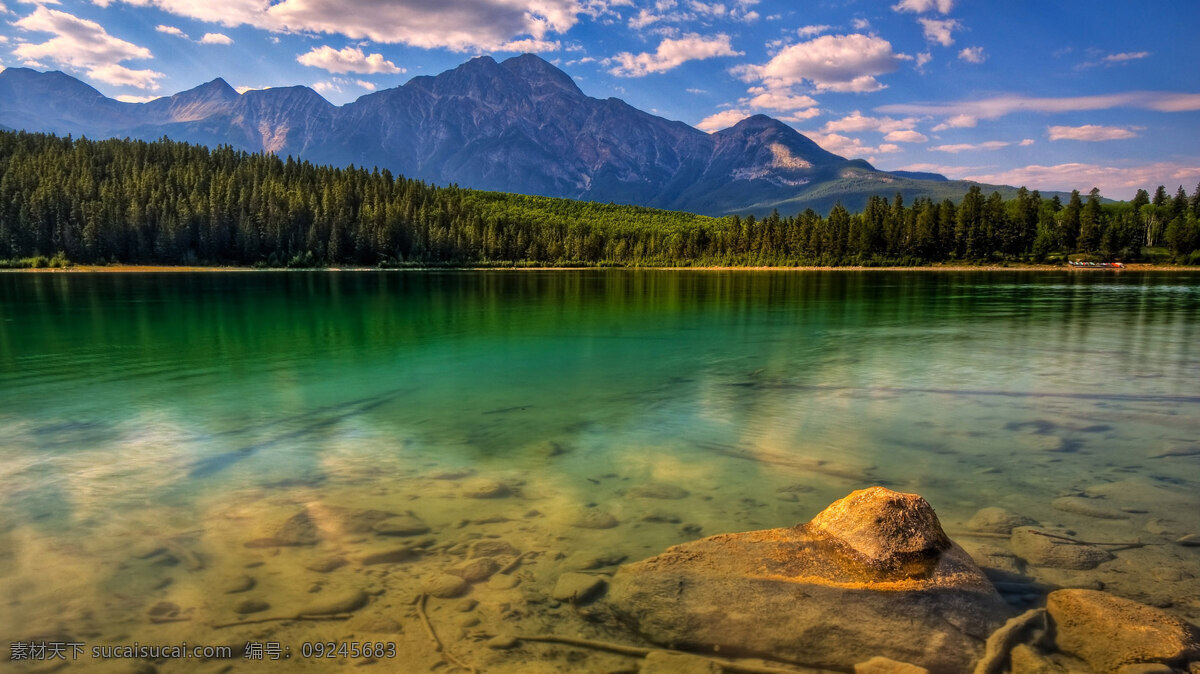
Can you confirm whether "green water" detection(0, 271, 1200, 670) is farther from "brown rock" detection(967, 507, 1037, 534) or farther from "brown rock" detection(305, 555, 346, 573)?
"brown rock" detection(967, 507, 1037, 534)

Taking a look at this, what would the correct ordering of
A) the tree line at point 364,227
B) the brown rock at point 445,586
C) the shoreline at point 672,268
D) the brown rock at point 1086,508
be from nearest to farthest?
the brown rock at point 445,586 → the brown rock at point 1086,508 → the shoreline at point 672,268 → the tree line at point 364,227

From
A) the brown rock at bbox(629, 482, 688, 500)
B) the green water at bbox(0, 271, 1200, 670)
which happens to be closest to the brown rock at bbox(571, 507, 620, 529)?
the green water at bbox(0, 271, 1200, 670)

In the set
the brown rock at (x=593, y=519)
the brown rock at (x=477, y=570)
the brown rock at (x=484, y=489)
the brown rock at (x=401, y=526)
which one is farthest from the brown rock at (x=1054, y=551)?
the brown rock at (x=401, y=526)

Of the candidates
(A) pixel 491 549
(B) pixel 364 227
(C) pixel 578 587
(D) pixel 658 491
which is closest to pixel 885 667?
(C) pixel 578 587

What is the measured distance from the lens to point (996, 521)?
31.8ft

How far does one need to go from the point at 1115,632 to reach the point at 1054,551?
226 cm

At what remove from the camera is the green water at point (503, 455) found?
7.87 m

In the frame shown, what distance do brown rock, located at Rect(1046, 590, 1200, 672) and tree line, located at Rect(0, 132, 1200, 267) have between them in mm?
173199

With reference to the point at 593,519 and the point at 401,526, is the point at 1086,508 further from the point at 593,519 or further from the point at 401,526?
the point at 401,526

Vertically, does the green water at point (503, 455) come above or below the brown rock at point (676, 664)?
below

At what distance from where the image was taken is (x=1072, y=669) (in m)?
Answer: 6.09

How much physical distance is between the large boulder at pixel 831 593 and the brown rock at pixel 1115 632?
0.60 meters

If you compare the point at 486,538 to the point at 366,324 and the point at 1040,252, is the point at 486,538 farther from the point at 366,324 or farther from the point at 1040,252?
the point at 1040,252

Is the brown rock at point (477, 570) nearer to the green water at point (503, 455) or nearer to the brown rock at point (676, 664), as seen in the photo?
the green water at point (503, 455)
